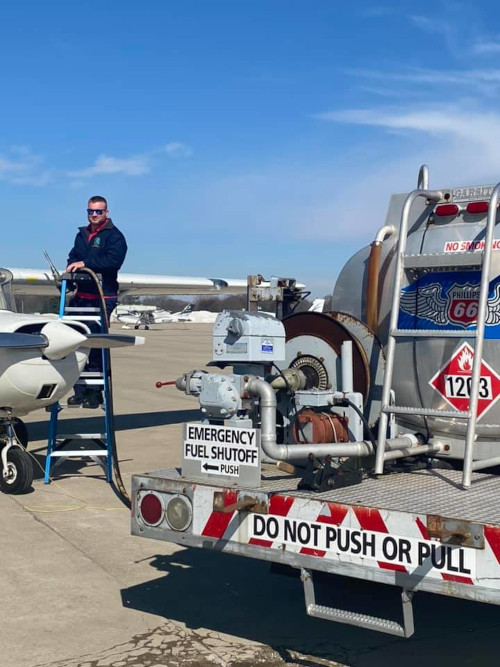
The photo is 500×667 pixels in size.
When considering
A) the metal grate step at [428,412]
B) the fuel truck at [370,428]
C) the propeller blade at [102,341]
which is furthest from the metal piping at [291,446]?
the propeller blade at [102,341]

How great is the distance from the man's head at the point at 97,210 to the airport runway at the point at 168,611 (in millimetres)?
3327

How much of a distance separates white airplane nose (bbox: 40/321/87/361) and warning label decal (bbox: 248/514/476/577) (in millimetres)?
4556

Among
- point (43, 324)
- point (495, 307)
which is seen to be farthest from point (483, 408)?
point (43, 324)

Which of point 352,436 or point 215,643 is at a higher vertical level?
point 352,436

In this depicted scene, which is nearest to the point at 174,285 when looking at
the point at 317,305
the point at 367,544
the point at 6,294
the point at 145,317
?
the point at 6,294

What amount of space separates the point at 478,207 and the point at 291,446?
1600 millimetres

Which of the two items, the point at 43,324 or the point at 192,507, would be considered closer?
the point at 192,507

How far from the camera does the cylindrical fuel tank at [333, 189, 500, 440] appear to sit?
4.35m

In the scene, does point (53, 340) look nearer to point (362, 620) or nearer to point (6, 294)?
point (6, 294)

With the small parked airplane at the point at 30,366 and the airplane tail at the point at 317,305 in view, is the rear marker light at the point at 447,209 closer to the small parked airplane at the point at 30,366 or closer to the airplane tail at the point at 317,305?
the airplane tail at the point at 317,305

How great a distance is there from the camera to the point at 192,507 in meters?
4.30

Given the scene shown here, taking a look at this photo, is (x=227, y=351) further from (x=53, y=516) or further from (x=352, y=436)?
→ (x=53, y=516)

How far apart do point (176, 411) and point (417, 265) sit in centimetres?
1098

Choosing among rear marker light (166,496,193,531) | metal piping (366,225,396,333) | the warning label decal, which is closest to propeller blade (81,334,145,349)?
metal piping (366,225,396,333)
